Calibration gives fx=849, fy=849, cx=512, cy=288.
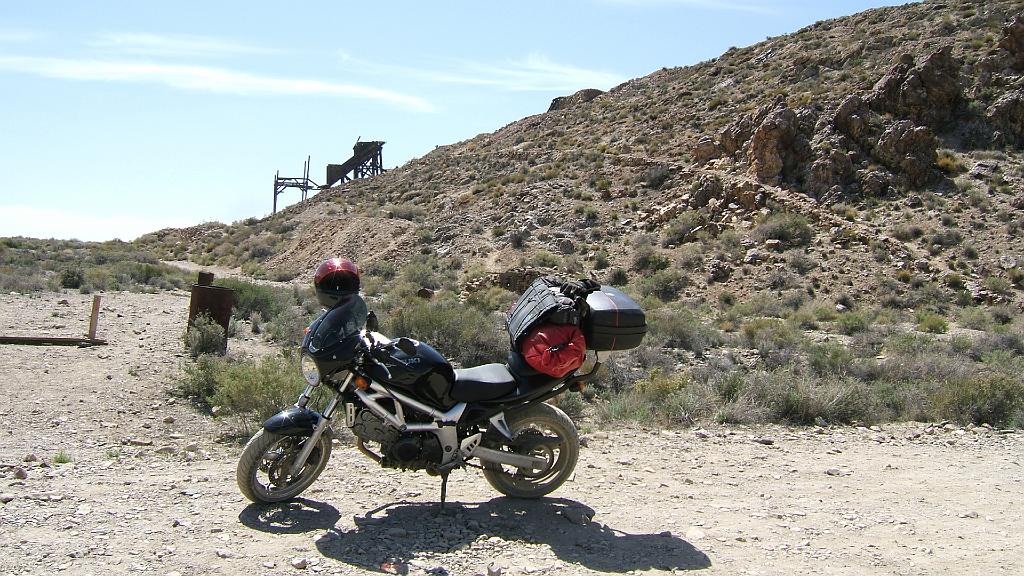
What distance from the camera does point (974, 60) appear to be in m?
33.6

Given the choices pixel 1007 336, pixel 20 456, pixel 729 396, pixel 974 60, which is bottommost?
pixel 20 456

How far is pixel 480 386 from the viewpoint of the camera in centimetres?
560

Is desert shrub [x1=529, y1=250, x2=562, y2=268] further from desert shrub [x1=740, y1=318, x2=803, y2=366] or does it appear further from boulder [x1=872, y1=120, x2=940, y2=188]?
boulder [x1=872, y1=120, x2=940, y2=188]

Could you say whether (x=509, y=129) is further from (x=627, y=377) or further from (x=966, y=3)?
(x=627, y=377)

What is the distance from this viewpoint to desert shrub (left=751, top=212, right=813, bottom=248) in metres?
28.1

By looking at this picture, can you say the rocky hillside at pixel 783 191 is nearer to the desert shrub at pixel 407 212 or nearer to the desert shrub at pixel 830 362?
the desert shrub at pixel 407 212

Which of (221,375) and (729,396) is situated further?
(729,396)

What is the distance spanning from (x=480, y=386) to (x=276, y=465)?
1.46 meters

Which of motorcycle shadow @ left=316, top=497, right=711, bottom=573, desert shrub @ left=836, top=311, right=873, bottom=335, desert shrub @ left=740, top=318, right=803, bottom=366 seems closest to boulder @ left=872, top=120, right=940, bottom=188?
desert shrub @ left=836, top=311, right=873, bottom=335

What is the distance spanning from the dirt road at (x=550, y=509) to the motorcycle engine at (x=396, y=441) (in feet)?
1.31

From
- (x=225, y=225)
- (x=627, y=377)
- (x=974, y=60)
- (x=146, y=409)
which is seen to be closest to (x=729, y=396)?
(x=627, y=377)

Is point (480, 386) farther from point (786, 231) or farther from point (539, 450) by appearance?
point (786, 231)

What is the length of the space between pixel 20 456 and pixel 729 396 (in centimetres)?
763

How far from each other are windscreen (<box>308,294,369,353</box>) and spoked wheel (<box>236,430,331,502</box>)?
0.71 m
